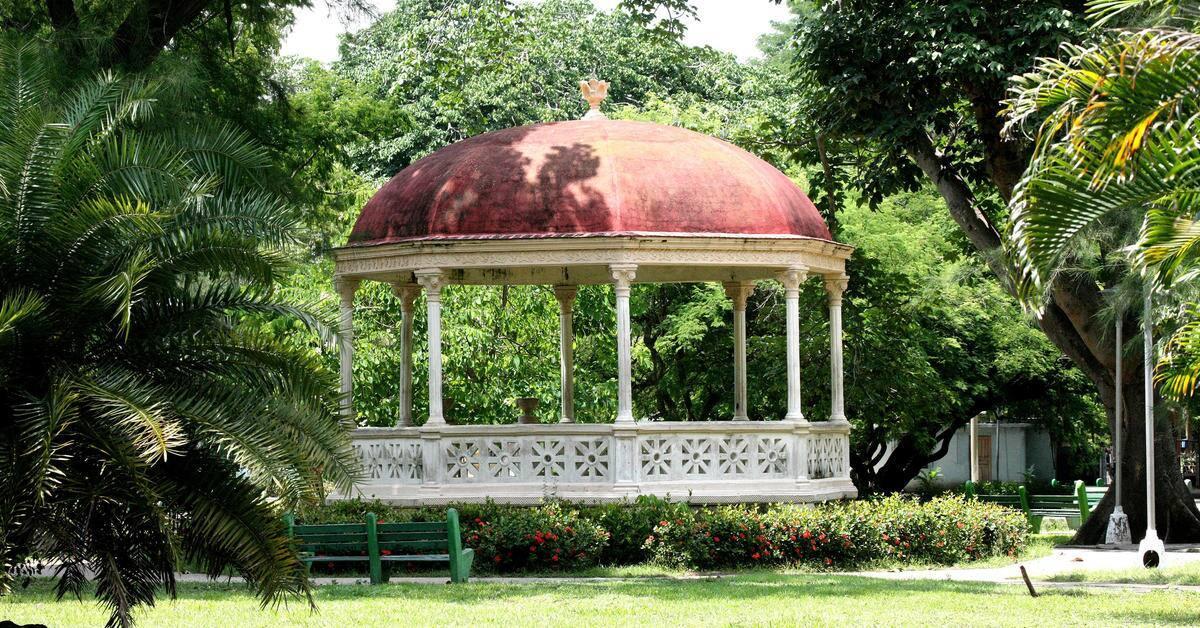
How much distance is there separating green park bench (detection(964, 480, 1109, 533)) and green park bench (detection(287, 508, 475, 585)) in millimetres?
13533

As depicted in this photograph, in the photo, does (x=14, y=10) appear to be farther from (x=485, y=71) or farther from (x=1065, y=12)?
(x=1065, y=12)

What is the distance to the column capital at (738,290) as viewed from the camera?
23.7 meters

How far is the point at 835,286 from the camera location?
2205cm

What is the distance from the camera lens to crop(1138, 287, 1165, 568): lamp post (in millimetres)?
20047

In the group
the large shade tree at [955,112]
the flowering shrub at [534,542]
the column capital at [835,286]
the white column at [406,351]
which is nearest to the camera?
the flowering shrub at [534,542]

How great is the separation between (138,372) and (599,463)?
942cm

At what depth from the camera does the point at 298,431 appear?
37.3 feet

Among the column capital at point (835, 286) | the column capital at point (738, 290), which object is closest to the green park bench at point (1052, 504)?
the column capital at point (738, 290)

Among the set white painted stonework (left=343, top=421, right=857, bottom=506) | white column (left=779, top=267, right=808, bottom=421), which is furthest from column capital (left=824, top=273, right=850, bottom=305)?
white painted stonework (left=343, top=421, right=857, bottom=506)

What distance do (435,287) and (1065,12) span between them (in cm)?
910

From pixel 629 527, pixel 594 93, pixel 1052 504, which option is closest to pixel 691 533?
pixel 629 527

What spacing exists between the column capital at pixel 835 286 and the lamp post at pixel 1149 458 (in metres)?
4.12

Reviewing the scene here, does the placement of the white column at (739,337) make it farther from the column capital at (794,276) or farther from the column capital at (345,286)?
the column capital at (345,286)

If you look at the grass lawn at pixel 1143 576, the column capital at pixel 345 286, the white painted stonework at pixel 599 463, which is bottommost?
the grass lawn at pixel 1143 576
